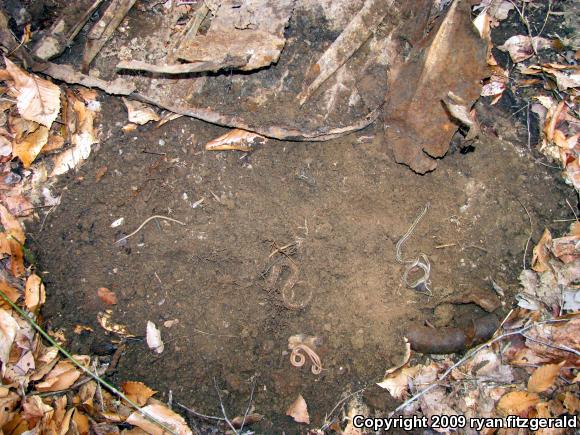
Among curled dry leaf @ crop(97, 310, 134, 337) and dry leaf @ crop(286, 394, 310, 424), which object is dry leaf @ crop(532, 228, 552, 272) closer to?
dry leaf @ crop(286, 394, 310, 424)

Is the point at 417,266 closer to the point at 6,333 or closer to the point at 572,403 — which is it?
the point at 572,403

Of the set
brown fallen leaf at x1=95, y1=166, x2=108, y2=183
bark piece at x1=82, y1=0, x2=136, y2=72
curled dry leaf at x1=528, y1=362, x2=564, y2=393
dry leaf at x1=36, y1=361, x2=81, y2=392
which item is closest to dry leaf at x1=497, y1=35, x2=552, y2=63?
curled dry leaf at x1=528, y1=362, x2=564, y2=393

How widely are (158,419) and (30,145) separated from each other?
6.41 ft

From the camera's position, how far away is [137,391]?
7.72 ft

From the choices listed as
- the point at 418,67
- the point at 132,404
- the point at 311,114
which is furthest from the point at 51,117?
the point at 418,67

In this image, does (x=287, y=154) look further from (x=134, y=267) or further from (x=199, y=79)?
(x=134, y=267)

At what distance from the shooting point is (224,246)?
8.23 ft

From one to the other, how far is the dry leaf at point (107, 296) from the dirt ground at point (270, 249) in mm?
26

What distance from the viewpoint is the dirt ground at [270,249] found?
94.7 inches

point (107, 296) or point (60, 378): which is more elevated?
point (107, 296)

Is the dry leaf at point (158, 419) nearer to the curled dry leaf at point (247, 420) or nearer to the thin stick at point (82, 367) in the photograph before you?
the thin stick at point (82, 367)

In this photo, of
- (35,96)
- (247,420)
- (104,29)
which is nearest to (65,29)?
(104,29)

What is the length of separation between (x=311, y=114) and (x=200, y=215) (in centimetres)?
94

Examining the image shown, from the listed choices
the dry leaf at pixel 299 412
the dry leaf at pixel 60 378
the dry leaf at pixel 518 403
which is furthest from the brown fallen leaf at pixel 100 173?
the dry leaf at pixel 518 403
